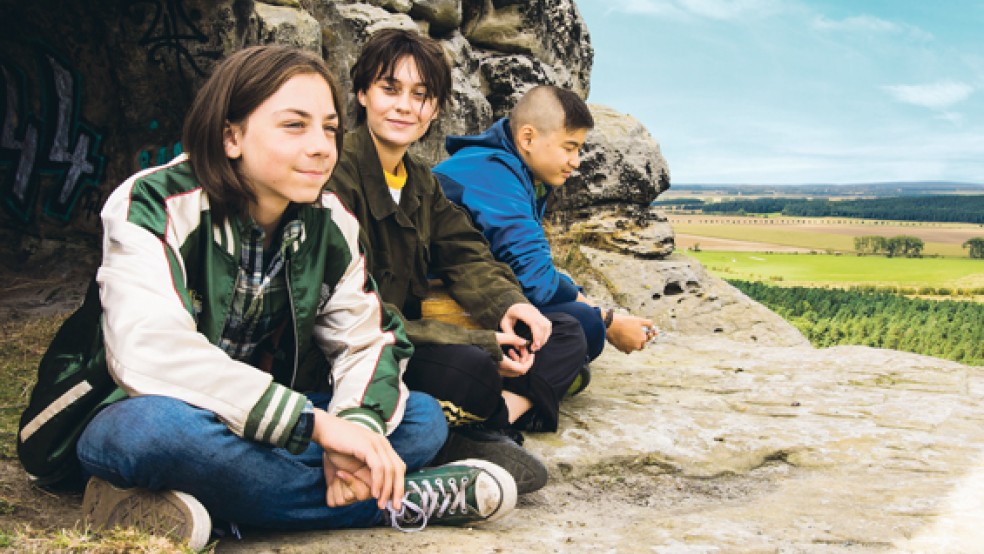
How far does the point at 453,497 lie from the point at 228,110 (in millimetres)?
1118

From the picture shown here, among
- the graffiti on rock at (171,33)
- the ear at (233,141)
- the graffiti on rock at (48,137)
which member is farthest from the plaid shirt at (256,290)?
the graffiti on rock at (48,137)

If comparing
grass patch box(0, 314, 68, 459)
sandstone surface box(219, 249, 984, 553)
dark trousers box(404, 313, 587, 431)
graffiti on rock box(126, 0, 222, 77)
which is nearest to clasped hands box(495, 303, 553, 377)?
dark trousers box(404, 313, 587, 431)

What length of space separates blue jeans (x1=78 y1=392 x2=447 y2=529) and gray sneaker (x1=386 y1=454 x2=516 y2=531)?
0.44 ft

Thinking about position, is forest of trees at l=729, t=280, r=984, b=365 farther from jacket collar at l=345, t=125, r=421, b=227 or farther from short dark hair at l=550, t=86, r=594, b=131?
jacket collar at l=345, t=125, r=421, b=227

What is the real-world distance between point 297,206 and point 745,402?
287cm

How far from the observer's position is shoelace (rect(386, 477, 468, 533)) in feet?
6.72

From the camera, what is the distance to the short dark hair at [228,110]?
1873mm

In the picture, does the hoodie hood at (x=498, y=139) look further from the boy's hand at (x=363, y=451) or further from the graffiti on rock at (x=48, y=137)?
the graffiti on rock at (x=48, y=137)

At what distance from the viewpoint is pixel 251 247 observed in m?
1.96

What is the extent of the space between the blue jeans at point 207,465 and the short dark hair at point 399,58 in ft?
4.51

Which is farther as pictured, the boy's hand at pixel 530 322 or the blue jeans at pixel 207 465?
the boy's hand at pixel 530 322

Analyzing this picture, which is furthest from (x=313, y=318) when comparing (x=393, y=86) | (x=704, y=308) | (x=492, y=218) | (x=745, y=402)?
(x=704, y=308)

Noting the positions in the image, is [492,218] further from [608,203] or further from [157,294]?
[608,203]

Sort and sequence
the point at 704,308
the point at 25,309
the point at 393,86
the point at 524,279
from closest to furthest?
the point at 393,86, the point at 524,279, the point at 25,309, the point at 704,308
